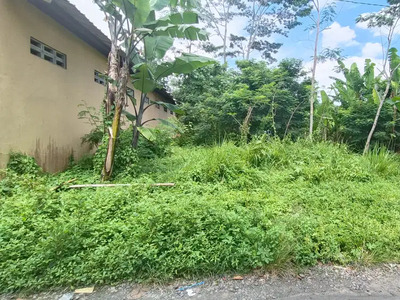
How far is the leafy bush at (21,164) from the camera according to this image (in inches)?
168

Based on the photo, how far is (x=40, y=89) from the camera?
498cm

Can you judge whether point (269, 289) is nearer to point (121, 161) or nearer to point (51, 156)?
point (121, 161)

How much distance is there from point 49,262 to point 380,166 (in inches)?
275

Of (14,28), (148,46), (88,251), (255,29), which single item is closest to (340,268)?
(88,251)

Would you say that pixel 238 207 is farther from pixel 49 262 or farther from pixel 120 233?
pixel 49 262

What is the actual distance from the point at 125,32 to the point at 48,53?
2.09 metres

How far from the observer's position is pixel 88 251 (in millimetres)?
2332

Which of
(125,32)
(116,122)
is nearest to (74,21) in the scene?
(125,32)

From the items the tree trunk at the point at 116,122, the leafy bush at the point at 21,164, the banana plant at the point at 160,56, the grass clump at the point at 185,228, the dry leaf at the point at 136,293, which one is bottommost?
the dry leaf at the point at 136,293

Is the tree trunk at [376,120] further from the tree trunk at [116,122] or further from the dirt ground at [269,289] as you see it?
the tree trunk at [116,122]

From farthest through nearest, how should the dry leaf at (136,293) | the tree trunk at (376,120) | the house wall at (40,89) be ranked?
the tree trunk at (376,120) < the house wall at (40,89) < the dry leaf at (136,293)

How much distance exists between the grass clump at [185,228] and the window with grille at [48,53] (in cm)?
288

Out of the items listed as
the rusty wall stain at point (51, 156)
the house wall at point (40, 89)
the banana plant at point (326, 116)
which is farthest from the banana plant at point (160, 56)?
the banana plant at point (326, 116)

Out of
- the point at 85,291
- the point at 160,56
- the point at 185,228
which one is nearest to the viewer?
the point at 85,291
